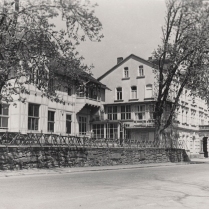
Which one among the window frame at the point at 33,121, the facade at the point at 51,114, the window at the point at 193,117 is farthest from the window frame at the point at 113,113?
the window frame at the point at 33,121

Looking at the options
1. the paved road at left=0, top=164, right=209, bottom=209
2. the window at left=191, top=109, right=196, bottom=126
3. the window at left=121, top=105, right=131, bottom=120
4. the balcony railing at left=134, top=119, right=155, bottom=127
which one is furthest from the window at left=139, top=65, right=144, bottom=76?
the paved road at left=0, top=164, right=209, bottom=209

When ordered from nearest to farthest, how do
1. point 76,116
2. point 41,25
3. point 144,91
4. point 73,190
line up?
point 73,190, point 41,25, point 76,116, point 144,91

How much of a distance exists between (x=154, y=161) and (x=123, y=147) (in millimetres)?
4732

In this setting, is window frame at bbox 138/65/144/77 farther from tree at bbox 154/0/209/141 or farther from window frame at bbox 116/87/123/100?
tree at bbox 154/0/209/141

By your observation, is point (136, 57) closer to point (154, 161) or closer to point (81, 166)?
point (154, 161)

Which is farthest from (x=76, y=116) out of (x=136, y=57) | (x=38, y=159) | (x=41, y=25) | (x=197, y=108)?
(x=197, y=108)

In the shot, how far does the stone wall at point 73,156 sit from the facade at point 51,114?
401 centimetres

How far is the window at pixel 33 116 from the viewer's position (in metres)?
30.0

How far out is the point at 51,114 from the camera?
3353 centimetres

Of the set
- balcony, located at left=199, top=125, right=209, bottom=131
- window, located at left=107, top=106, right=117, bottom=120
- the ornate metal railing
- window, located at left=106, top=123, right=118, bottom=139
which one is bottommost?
the ornate metal railing

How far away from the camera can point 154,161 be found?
98.8ft

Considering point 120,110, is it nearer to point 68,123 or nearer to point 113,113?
point 113,113

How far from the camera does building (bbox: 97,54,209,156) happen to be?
44688 mm

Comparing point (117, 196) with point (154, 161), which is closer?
point (117, 196)
